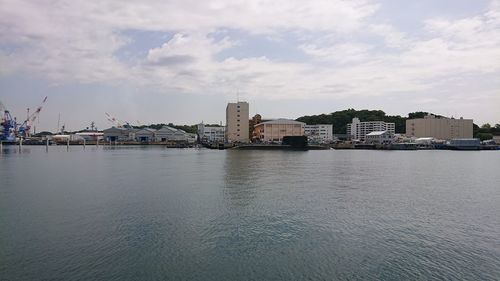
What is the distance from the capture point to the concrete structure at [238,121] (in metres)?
97.7

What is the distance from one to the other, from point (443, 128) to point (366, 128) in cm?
2467

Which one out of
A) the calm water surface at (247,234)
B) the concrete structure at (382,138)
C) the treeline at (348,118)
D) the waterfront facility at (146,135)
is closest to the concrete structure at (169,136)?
the waterfront facility at (146,135)

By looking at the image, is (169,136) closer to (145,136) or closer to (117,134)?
(145,136)

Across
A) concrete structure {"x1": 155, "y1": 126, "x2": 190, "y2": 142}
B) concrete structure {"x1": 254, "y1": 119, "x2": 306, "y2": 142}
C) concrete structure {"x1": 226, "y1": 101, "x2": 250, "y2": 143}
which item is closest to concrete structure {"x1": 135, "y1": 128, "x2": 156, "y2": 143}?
concrete structure {"x1": 155, "y1": 126, "x2": 190, "y2": 142}

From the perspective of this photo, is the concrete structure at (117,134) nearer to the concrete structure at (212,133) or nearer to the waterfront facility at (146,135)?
the waterfront facility at (146,135)

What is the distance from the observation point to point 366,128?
128750 millimetres

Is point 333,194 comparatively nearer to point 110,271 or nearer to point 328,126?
point 110,271

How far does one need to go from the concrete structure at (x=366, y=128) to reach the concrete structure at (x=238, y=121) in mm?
47615

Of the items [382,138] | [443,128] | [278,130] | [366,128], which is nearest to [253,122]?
[278,130]

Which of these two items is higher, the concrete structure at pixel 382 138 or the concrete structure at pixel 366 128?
the concrete structure at pixel 366 128

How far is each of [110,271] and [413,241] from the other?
8.70m

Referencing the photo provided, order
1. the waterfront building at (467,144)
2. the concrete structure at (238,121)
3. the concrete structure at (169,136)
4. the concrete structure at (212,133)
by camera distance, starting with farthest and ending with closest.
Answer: the concrete structure at (212,133), the concrete structure at (169,136), the concrete structure at (238,121), the waterfront building at (467,144)

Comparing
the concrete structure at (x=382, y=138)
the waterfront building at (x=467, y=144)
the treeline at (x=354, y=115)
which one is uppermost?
the treeline at (x=354, y=115)

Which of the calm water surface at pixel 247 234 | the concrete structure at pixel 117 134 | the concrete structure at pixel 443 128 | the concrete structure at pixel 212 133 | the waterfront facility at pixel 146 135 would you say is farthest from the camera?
the concrete structure at pixel 212 133
